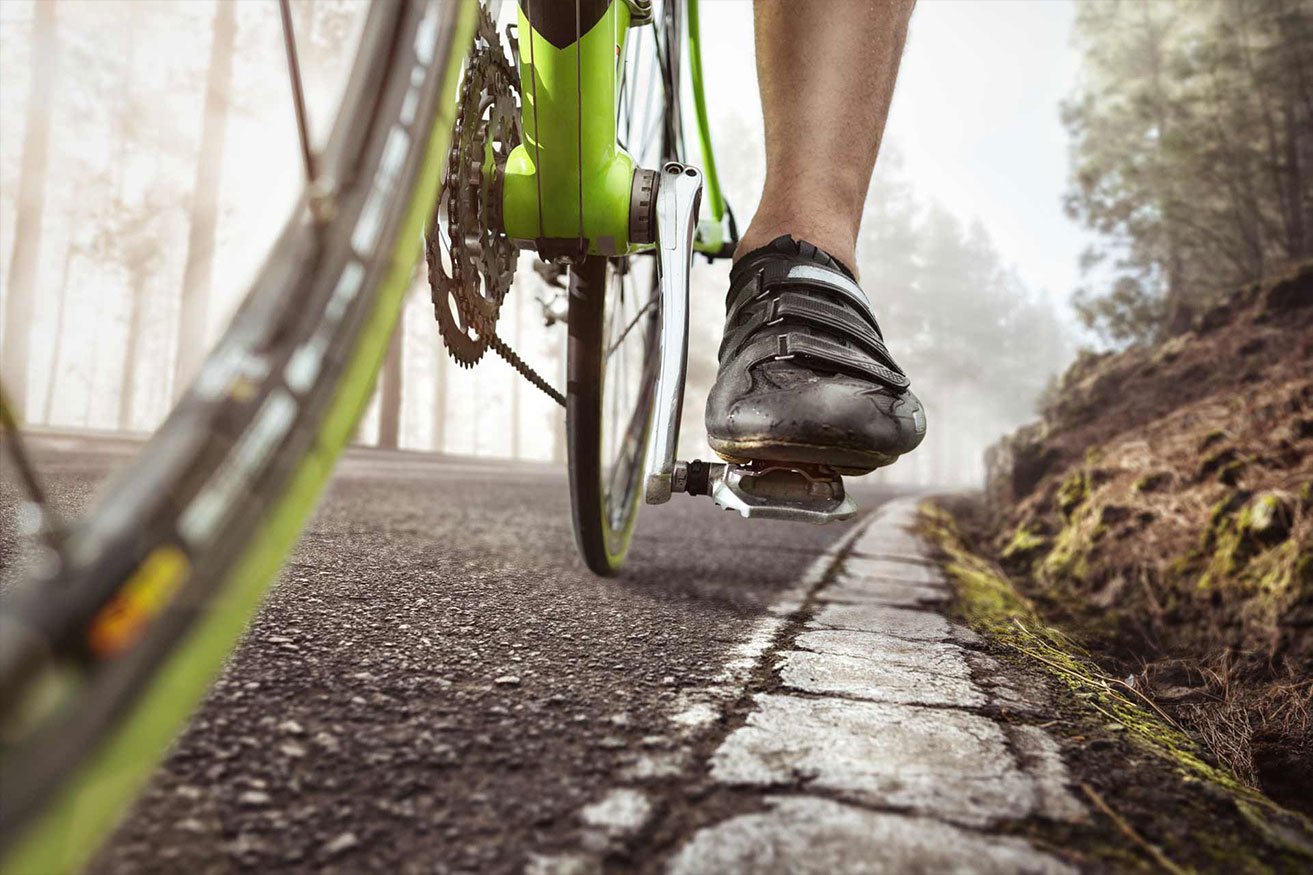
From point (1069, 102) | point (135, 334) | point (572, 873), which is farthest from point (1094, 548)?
point (135, 334)

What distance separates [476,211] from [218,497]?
67cm

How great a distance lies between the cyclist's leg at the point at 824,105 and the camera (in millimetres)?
1039

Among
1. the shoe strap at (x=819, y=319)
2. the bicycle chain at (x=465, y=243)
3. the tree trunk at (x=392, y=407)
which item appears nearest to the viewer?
the bicycle chain at (x=465, y=243)

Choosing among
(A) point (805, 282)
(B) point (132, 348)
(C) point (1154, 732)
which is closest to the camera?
(C) point (1154, 732)

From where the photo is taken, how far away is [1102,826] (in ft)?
1.63

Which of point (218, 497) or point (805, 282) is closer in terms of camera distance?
point (218, 497)

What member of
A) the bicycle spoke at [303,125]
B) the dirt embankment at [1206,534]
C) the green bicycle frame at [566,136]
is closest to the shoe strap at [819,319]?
the green bicycle frame at [566,136]

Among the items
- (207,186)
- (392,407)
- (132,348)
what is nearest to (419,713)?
(392,407)

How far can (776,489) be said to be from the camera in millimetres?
903

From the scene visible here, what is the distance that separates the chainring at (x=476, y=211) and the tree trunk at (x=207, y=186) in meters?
13.1

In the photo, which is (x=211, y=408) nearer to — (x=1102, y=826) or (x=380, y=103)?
(x=380, y=103)

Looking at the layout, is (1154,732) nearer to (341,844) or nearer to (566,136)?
(341,844)

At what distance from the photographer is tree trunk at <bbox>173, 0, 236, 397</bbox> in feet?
40.7

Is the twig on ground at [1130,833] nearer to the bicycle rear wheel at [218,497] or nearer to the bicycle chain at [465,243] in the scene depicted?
the bicycle rear wheel at [218,497]
